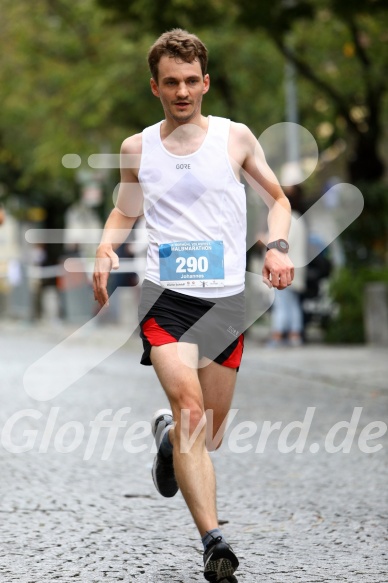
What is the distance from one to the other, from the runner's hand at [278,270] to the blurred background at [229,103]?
636 centimetres

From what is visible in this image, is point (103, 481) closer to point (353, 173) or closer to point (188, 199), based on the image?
point (188, 199)

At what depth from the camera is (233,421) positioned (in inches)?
396

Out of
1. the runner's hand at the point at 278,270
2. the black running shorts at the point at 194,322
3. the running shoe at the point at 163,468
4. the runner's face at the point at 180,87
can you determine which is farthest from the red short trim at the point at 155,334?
the runner's face at the point at 180,87

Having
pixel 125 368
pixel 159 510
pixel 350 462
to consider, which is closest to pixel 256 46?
pixel 125 368


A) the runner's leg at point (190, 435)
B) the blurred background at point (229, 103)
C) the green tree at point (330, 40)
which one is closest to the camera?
the runner's leg at point (190, 435)

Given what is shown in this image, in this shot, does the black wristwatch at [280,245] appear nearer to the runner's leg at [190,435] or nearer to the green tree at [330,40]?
the runner's leg at [190,435]

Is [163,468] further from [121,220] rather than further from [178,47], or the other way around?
[178,47]

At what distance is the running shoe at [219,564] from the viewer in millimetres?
4723

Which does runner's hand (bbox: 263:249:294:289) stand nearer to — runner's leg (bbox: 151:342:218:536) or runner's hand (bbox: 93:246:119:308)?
runner's leg (bbox: 151:342:218:536)

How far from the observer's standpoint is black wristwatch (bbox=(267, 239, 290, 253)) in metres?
5.15

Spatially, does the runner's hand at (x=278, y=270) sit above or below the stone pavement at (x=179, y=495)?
above

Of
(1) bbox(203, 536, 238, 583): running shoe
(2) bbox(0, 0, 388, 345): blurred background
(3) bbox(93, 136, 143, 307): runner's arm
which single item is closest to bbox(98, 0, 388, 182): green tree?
(2) bbox(0, 0, 388, 345): blurred background

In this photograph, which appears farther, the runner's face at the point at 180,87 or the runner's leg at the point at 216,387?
the runner's leg at the point at 216,387

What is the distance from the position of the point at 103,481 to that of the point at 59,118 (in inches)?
776
